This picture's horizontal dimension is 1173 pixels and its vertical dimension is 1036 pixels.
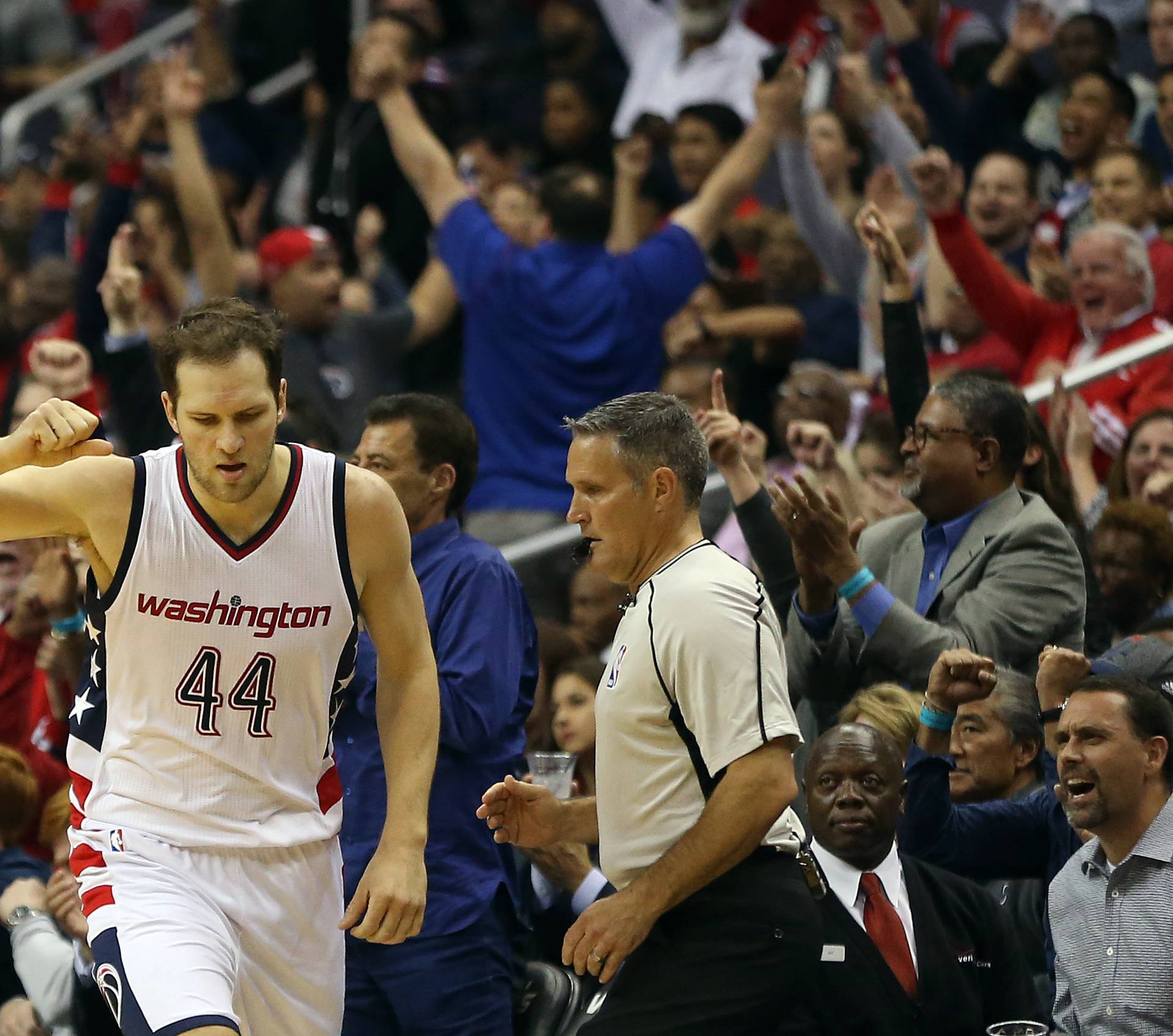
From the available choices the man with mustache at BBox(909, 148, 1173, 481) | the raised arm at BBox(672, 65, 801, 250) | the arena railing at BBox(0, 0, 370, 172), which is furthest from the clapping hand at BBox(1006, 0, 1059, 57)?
the arena railing at BBox(0, 0, 370, 172)

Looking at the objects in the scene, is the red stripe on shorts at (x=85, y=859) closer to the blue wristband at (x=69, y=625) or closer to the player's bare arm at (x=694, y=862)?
the player's bare arm at (x=694, y=862)

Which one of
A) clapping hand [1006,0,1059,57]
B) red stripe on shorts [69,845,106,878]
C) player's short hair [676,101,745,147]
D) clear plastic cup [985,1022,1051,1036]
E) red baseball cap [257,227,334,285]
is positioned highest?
clapping hand [1006,0,1059,57]

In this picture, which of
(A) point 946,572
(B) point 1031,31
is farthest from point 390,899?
(B) point 1031,31

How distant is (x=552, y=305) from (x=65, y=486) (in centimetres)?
456

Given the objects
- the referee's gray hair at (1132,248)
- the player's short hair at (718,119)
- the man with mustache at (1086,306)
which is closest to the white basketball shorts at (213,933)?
the man with mustache at (1086,306)

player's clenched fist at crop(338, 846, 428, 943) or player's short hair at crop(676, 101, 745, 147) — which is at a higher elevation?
player's short hair at crop(676, 101, 745, 147)

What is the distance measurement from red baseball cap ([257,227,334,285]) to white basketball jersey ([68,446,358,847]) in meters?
4.74

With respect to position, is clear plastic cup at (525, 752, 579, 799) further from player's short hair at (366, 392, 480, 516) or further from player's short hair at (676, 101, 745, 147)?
player's short hair at (676, 101, 745, 147)

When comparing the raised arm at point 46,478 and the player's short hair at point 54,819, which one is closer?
the raised arm at point 46,478

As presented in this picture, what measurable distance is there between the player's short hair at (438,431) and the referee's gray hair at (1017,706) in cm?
160

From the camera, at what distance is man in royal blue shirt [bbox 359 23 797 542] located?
341 inches

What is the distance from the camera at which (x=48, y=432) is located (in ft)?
14.1

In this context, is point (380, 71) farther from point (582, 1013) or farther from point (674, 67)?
point (582, 1013)

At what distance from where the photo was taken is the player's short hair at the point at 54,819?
21.7 feet
